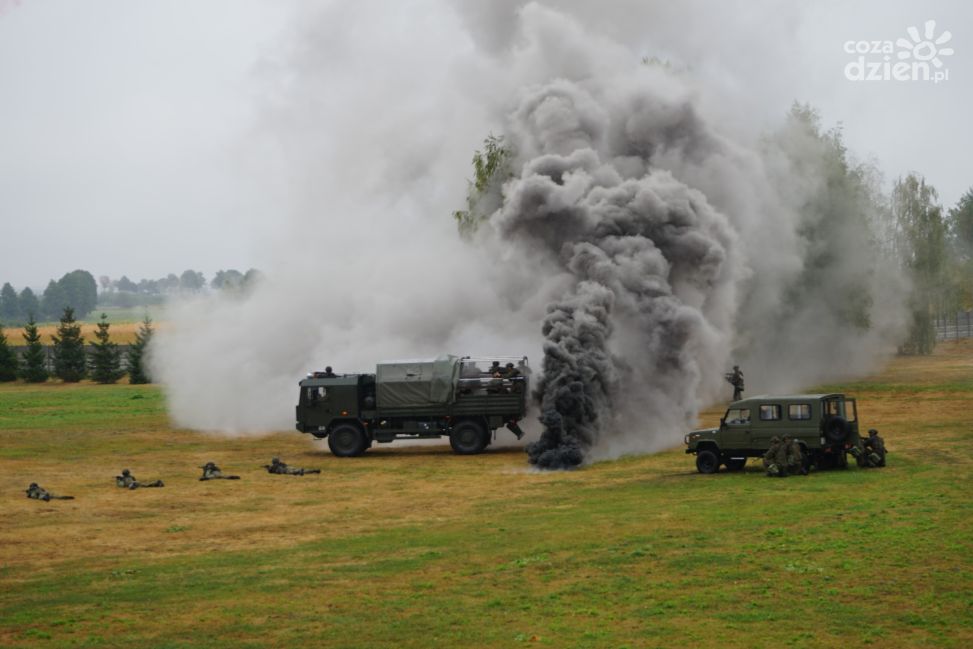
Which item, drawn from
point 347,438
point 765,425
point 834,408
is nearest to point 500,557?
point 765,425

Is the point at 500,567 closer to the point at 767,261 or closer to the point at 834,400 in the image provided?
the point at 834,400

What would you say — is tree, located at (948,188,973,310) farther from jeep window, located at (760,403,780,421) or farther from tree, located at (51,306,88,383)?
jeep window, located at (760,403,780,421)

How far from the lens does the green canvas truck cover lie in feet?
138

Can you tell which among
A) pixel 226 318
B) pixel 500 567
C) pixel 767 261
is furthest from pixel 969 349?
pixel 500 567

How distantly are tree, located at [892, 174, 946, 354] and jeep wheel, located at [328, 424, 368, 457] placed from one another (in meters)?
60.8

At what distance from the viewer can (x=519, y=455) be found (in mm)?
42312

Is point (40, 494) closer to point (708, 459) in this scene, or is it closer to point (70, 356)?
point (708, 459)

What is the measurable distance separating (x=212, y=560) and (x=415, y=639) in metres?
8.10

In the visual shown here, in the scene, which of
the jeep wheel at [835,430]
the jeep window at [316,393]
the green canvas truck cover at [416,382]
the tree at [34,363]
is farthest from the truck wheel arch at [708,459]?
Result: the tree at [34,363]

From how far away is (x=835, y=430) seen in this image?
31.7 metres

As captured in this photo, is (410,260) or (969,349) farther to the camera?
(969,349)

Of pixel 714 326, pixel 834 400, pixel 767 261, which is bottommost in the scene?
pixel 834 400

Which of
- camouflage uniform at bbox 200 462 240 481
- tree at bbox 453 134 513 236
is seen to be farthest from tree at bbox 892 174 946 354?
camouflage uniform at bbox 200 462 240 481

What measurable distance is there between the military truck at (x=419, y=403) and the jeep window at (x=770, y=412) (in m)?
11.5
